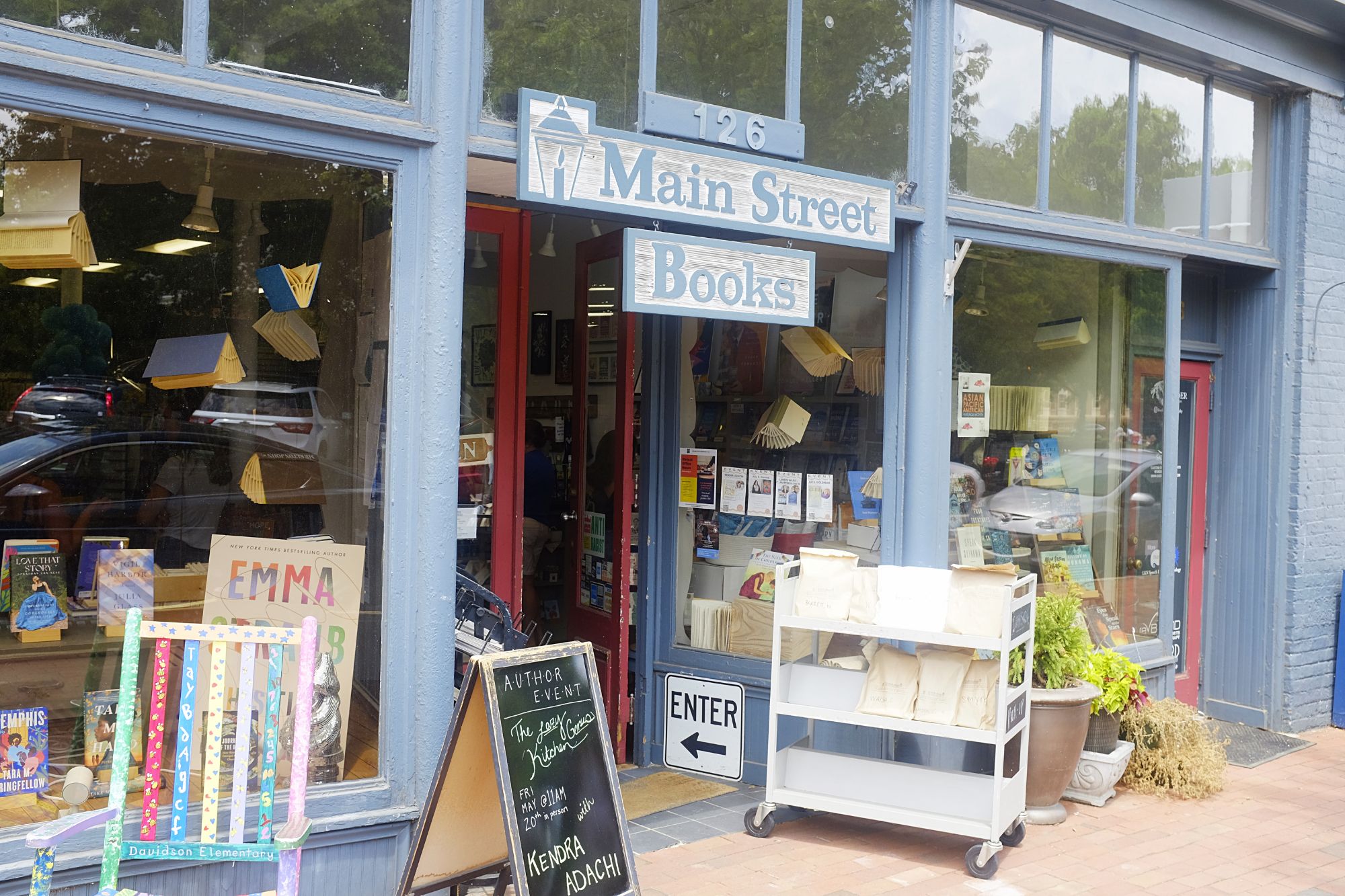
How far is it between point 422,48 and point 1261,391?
5534 mm

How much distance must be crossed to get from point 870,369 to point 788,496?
0.77m

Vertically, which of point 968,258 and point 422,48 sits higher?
point 422,48

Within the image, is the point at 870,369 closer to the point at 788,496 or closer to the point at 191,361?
the point at 788,496

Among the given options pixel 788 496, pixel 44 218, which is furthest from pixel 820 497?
pixel 44 218

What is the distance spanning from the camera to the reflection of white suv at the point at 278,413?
167 inches

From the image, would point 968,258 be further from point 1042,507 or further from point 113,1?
point 113,1

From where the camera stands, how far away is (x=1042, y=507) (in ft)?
20.7

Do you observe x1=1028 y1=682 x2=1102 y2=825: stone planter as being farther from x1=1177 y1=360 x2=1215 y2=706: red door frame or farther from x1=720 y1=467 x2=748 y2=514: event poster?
x1=1177 y1=360 x2=1215 y2=706: red door frame

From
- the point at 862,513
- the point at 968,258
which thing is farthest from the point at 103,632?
the point at 968,258

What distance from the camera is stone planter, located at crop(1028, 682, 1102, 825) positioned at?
5129 mm

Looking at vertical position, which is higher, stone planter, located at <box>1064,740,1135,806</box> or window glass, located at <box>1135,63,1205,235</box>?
window glass, located at <box>1135,63,1205,235</box>

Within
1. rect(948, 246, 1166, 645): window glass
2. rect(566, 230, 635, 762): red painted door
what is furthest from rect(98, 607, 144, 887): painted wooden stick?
rect(948, 246, 1166, 645): window glass

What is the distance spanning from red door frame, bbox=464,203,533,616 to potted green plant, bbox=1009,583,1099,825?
230cm

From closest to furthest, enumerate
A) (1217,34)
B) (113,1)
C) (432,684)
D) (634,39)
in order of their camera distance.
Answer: (113,1)
(432,684)
(634,39)
(1217,34)
